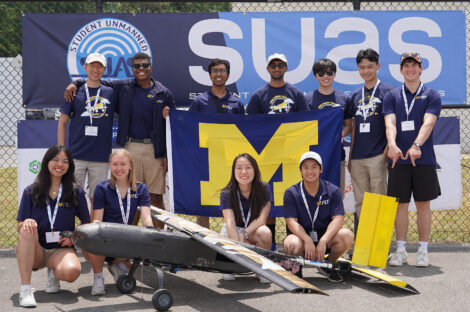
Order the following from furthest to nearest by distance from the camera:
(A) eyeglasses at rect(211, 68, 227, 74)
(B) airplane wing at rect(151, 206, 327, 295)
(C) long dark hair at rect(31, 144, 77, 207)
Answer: (A) eyeglasses at rect(211, 68, 227, 74)
(C) long dark hair at rect(31, 144, 77, 207)
(B) airplane wing at rect(151, 206, 327, 295)

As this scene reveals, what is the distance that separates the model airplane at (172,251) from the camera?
4352 millimetres

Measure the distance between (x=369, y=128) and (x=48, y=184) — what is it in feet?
11.2

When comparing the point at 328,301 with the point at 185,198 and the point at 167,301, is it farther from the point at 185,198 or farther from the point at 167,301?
the point at 185,198

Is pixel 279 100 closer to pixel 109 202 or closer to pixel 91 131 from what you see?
pixel 91 131

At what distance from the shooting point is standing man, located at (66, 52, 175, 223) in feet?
19.9

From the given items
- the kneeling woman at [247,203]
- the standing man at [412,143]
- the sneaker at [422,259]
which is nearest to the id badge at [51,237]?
the kneeling woman at [247,203]

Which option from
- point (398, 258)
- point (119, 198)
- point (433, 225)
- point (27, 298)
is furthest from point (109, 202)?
point (433, 225)

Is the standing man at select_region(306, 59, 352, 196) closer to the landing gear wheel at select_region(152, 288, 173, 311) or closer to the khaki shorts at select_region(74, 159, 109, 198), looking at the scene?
the khaki shorts at select_region(74, 159, 109, 198)

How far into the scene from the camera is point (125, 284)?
4863 millimetres

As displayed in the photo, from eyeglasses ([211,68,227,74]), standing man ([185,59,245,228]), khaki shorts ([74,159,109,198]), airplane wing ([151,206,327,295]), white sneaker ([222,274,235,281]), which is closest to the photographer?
airplane wing ([151,206,327,295])

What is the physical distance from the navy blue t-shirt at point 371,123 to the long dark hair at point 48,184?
3125 millimetres

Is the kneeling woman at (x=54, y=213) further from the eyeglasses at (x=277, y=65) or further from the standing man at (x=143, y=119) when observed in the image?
the eyeglasses at (x=277, y=65)

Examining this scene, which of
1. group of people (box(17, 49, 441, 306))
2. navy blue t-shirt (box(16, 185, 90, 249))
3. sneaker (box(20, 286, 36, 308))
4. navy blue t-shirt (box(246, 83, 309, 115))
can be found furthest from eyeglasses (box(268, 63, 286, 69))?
sneaker (box(20, 286, 36, 308))

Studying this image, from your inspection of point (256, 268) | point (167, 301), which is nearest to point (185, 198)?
point (167, 301)
